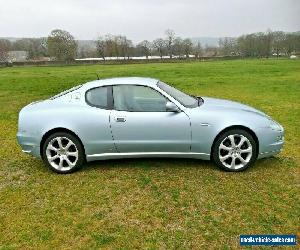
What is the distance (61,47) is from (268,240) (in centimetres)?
7542

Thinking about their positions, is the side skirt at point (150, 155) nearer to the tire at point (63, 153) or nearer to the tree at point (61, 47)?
the tire at point (63, 153)

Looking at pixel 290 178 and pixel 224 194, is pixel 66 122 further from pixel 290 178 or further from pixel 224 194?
pixel 290 178

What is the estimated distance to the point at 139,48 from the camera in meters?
97.3

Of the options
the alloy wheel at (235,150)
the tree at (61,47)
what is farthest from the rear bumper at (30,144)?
the tree at (61,47)

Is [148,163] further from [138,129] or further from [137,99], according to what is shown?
[137,99]

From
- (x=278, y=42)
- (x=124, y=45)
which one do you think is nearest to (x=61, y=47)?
(x=124, y=45)

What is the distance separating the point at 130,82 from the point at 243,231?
2.83 m

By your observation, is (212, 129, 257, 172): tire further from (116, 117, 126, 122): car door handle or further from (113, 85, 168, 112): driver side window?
(116, 117, 126, 122): car door handle

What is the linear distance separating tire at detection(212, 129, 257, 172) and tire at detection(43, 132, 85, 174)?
2116 millimetres

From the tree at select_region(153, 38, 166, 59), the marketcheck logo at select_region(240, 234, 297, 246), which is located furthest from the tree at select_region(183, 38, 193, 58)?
the marketcheck logo at select_region(240, 234, 297, 246)

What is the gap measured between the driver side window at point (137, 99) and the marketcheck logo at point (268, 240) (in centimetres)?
227

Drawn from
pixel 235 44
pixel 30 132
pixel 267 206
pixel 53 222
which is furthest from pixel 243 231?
pixel 235 44

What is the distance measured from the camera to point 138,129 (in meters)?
4.95

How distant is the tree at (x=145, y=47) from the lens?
317ft
